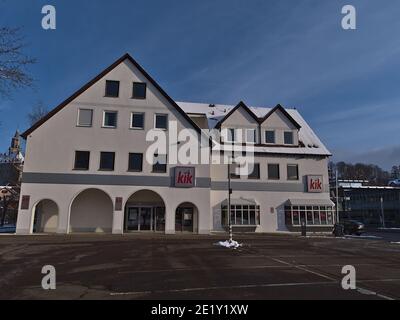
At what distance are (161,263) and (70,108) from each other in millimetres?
21504

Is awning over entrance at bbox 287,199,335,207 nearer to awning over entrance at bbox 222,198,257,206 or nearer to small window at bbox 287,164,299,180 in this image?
small window at bbox 287,164,299,180

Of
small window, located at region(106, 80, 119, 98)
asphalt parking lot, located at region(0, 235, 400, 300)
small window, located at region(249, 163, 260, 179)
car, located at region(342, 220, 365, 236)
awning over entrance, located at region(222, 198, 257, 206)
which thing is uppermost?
small window, located at region(106, 80, 119, 98)

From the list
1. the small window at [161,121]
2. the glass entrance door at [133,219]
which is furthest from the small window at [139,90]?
the glass entrance door at [133,219]

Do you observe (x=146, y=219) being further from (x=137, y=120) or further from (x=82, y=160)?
(x=137, y=120)

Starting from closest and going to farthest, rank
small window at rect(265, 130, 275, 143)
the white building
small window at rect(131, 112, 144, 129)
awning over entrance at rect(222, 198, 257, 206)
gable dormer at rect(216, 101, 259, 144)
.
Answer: the white building < small window at rect(131, 112, 144, 129) < awning over entrance at rect(222, 198, 257, 206) < gable dormer at rect(216, 101, 259, 144) < small window at rect(265, 130, 275, 143)

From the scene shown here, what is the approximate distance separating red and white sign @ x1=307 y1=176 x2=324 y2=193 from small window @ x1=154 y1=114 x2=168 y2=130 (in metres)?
14.7

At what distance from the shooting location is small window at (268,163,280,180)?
35875mm

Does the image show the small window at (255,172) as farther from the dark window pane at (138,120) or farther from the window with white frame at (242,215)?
the dark window pane at (138,120)

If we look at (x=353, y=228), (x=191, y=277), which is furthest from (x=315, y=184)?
(x=191, y=277)

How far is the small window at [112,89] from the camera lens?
32.3 m

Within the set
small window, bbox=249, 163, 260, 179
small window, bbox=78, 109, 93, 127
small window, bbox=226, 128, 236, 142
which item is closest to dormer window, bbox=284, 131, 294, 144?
small window, bbox=249, 163, 260, 179

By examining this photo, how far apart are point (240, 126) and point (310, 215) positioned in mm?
10750

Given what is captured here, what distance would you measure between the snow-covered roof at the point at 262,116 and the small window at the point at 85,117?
11264 millimetres
